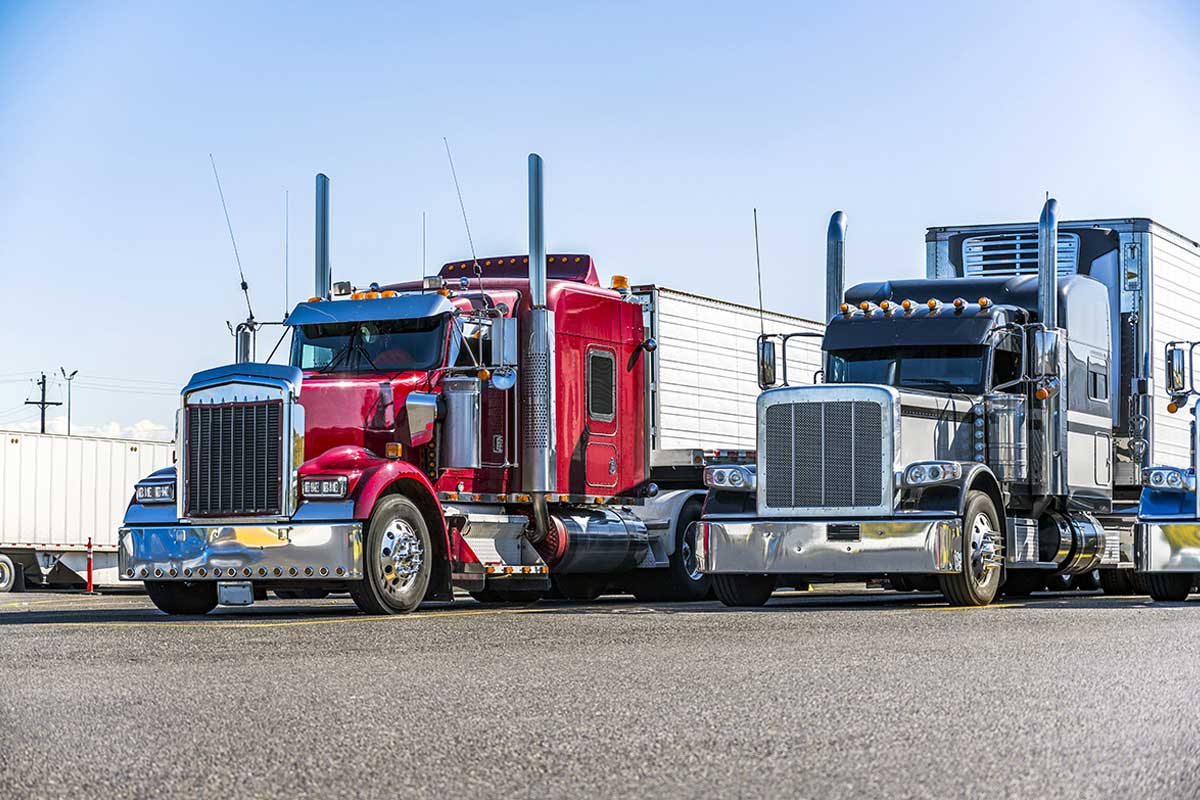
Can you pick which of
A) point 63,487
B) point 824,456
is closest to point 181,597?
point 824,456

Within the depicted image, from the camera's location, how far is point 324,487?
15.6 m

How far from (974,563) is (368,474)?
17.5 ft

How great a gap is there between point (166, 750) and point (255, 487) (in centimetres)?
949

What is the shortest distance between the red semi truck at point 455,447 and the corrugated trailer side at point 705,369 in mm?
34

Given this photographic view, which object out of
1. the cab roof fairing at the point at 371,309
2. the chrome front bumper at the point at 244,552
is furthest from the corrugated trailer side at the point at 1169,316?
the chrome front bumper at the point at 244,552

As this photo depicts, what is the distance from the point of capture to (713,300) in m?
21.7

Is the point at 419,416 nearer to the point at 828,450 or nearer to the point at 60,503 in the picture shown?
the point at 828,450

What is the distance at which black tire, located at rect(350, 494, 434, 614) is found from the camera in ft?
50.9

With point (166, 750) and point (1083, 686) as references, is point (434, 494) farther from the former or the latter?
point (166, 750)

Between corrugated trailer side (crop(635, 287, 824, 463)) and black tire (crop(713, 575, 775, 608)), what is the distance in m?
2.76

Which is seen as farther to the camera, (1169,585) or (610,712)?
(1169,585)

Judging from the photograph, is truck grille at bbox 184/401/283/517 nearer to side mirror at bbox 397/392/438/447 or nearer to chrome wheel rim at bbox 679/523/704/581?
side mirror at bbox 397/392/438/447

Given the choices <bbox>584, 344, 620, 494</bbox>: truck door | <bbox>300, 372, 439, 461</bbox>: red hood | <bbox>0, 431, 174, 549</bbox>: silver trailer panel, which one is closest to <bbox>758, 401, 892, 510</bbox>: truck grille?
<bbox>584, 344, 620, 494</bbox>: truck door

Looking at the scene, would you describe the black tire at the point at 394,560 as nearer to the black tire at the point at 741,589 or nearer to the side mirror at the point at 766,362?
the black tire at the point at 741,589
